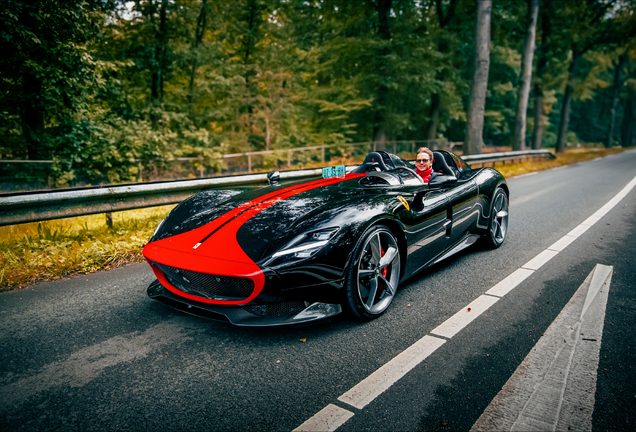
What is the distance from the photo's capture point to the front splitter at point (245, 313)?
98.0 inches

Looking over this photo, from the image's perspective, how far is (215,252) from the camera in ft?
8.77

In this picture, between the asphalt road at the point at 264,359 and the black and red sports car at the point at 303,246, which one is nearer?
the asphalt road at the point at 264,359

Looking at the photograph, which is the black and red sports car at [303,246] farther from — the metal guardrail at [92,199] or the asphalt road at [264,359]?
the metal guardrail at [92,199]

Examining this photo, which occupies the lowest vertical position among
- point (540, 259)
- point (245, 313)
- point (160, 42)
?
point (540, 259)

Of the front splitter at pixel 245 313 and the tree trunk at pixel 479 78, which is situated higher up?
the tree trunk at pixel 479 78

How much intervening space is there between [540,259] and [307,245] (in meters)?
3.05

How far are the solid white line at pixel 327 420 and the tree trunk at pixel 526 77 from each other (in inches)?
763

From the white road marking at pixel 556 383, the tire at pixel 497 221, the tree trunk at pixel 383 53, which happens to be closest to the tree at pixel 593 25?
the tree trunk at pixel 383 53

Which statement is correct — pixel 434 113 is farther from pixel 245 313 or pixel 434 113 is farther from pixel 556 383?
pixel 245 313

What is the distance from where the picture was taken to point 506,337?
2.73m

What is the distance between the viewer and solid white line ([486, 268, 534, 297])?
3.51 m

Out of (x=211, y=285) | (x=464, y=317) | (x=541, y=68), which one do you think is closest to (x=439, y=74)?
(x=541, y=68)

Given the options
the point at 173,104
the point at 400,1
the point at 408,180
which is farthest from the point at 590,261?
the point at 400,1

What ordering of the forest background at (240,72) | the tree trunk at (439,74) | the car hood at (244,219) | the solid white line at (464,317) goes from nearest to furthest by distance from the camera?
the car hood at (244,219) < the solid white line at (464,317) < the forest background at (240,72) < the tree trunk at (439,74)
